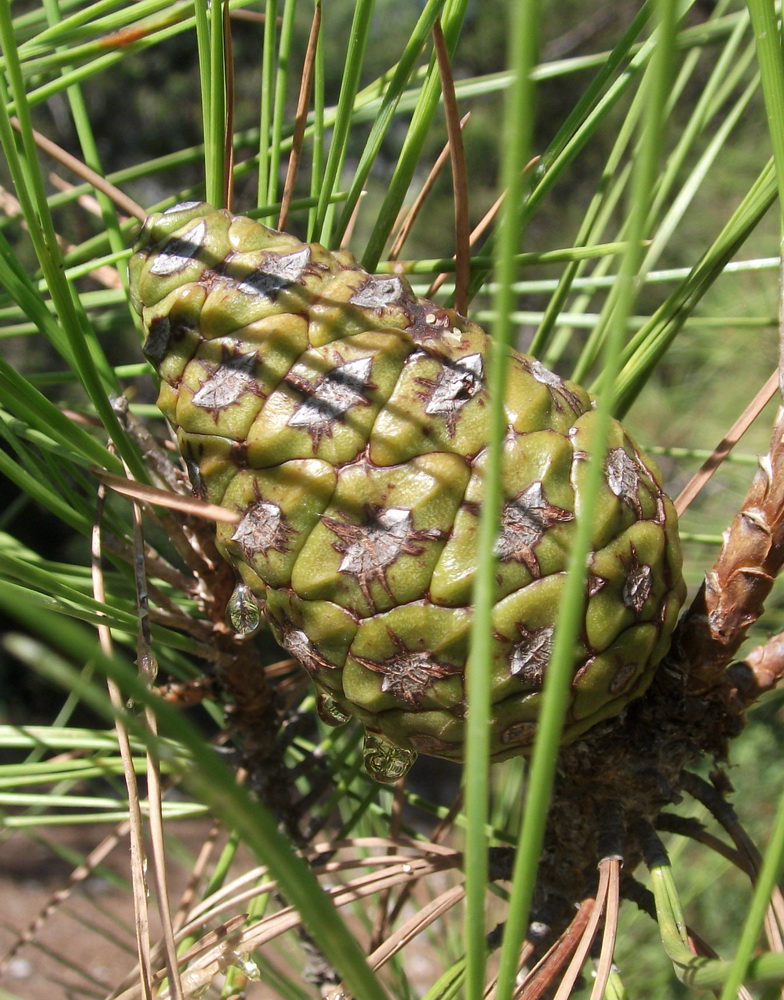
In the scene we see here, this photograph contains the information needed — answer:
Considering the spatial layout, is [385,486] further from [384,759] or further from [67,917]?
[67,917]

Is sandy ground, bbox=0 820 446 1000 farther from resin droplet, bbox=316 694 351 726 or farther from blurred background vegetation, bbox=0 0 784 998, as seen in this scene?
resin droplet, bbox=316 694 351 726

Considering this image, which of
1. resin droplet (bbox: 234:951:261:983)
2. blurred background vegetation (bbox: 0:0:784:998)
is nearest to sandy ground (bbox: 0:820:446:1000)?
blurred background vegetation (bbox: 0:0:784:998)

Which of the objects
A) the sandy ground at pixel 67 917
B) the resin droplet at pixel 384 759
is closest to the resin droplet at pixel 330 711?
the resin droplet at pixel 384 759

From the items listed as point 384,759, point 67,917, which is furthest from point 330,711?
point 67,917

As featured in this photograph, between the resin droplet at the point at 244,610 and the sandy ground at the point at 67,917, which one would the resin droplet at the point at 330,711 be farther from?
the sandy ground at the point at 67,917

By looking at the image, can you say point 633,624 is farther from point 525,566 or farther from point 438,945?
point 438,945

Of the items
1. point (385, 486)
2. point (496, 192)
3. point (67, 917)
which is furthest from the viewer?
point (67, 917)

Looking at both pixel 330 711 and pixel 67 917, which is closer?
pixel 330 711
